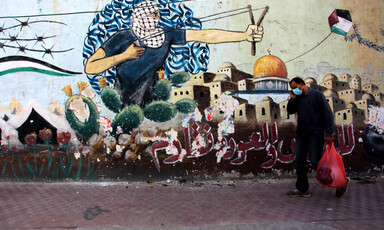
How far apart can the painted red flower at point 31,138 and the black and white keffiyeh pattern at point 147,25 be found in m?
2.71

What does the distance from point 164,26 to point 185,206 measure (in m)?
3.42

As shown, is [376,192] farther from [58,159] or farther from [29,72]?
[29,72]

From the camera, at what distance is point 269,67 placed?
5750 millimetres

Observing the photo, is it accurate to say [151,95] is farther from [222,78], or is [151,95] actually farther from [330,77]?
[330,77]

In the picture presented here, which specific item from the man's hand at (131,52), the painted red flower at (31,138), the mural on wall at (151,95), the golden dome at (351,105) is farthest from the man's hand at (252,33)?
the painted red flower at (31,138)

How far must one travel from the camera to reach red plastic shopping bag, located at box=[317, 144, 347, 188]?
408 centimetres

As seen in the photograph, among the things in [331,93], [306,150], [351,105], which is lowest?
[306,150]

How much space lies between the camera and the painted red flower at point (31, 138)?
5543 millimetres

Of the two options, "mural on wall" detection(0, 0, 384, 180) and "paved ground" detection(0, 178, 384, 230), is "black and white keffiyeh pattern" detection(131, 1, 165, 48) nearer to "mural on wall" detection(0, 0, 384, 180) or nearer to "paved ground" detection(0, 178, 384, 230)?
"mural on wall" detection(0, 0, 384, 180)

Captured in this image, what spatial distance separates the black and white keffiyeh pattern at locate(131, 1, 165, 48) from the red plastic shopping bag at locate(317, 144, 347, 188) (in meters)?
3.54

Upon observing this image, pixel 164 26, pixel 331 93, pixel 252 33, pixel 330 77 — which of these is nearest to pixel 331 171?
pixel 331 93

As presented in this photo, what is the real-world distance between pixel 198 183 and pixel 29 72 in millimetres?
3808

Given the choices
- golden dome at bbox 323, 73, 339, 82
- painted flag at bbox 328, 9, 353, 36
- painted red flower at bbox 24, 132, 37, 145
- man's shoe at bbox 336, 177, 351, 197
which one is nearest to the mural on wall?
painted red flower at bbox 24, 132, 37, 145

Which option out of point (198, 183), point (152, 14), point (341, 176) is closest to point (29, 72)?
point (152, 14)
